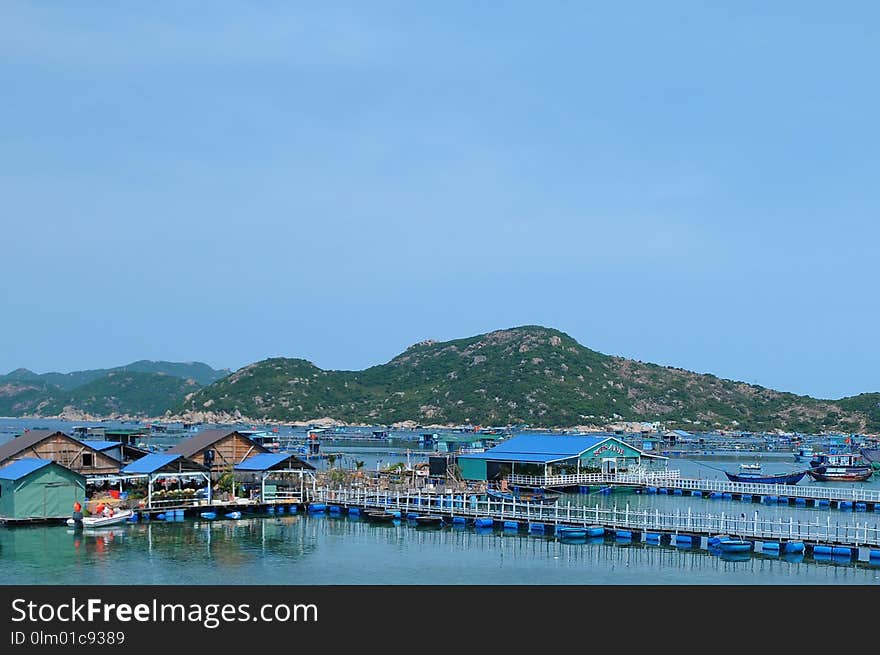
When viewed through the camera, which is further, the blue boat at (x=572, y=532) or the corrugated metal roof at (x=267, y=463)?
the corrugated metal roof at (x=267, y=463)

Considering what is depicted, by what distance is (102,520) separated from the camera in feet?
169

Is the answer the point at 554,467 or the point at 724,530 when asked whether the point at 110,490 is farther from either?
the point at 724,530

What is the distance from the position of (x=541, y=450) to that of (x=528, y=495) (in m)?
8.14

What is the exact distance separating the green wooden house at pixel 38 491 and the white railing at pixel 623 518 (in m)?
15.2

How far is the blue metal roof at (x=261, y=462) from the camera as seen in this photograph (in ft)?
201

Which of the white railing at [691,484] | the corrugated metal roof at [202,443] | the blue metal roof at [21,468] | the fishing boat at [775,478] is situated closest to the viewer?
the blue metal roof at [21,468]

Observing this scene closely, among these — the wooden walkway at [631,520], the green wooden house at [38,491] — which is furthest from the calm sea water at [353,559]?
the wooden walkway at [631,520]

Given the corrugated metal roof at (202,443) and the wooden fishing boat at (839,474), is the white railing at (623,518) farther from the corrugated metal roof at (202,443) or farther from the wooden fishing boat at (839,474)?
the wooden fishing boat at (839,474)

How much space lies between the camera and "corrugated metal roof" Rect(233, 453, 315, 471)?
61.3 metres

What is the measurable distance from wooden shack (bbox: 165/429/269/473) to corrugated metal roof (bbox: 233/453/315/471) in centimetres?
180

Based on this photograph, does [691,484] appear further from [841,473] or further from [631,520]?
[841,473]
